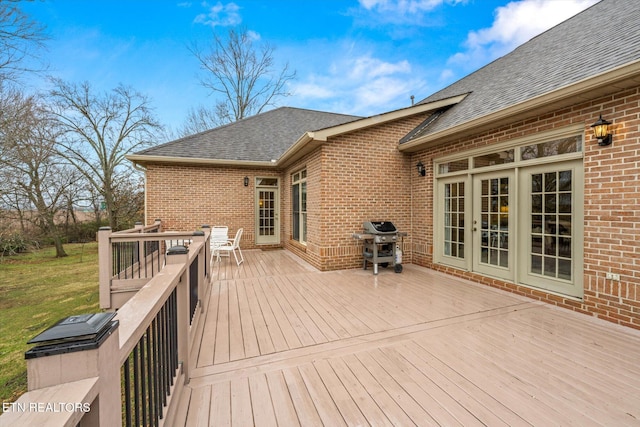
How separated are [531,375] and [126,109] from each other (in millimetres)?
17039

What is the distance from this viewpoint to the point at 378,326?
3.20m

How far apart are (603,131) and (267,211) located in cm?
796

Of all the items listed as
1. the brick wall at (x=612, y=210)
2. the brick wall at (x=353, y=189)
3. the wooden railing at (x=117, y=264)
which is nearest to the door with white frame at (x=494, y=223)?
the brick wall at (x=612, y=210)

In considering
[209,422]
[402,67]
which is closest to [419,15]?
[402,67]

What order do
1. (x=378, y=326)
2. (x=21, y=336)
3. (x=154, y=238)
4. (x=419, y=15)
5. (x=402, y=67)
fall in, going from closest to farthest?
(x=378, y=326)
(x=154, y=238)
(x=21, y=336)
(x=419, y=15)
(x=402, y=67)

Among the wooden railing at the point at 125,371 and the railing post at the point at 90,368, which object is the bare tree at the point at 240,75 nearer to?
the wooden railing at the point at 125,371

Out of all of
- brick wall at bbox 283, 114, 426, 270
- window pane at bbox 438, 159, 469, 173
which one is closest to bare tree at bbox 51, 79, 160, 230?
brick wall at bbox 283, 114, 426, 270

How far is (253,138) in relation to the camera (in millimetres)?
9742

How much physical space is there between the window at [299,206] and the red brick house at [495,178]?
0.19 ft

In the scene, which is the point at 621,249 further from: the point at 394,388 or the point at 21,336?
the point at 21,336

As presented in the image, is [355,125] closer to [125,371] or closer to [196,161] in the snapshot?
[196,161]

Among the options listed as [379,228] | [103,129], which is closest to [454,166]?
[379,228]

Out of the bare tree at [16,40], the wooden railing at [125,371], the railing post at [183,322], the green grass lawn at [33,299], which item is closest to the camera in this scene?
the wooden railing at [125,371]

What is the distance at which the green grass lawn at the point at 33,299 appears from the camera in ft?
13.0
